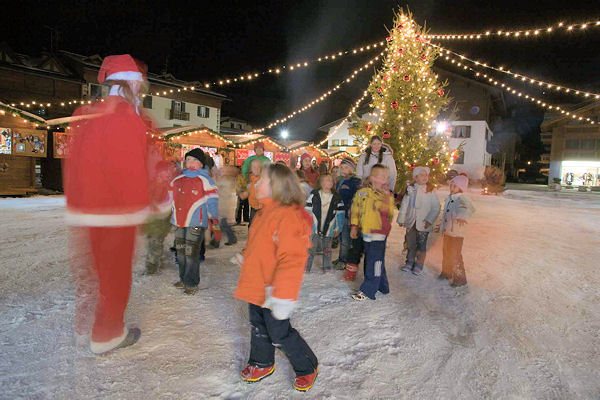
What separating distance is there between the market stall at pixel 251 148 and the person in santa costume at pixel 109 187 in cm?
1638

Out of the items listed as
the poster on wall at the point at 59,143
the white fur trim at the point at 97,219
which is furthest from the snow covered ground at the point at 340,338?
the poster on wall at the point at 59,143

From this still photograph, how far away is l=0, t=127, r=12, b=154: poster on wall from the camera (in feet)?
41.6

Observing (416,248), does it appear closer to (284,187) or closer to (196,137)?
(284,187)

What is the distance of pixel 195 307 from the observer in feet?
11.9

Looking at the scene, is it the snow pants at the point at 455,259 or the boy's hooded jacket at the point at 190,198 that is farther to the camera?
the snow pants at the point at 455,259

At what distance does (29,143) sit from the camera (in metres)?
13.5

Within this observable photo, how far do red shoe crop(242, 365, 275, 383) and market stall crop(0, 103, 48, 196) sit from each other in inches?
582

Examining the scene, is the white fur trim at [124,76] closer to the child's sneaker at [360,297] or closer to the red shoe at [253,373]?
the red shoe at [253,373]

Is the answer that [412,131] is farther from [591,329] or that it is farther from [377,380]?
[377,380]

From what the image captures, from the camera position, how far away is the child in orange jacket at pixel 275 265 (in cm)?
224

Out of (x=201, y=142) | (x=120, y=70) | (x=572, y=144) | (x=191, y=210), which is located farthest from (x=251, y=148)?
(x=572, y=144)

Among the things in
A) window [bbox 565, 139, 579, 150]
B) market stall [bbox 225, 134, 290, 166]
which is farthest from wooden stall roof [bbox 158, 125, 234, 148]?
window [bbox 565, 139, 579, 150]

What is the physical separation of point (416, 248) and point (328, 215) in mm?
1571

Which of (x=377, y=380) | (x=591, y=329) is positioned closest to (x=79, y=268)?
(x=377, y=380)
